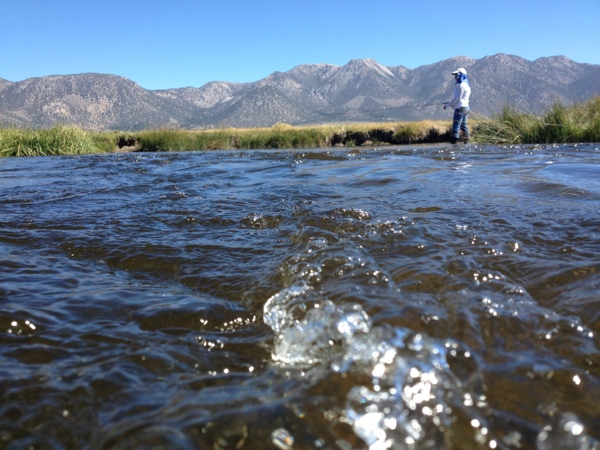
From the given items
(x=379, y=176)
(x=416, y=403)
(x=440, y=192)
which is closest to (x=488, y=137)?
(x=379, y=176)

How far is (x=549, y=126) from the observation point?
418 inches

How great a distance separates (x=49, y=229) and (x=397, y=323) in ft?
8.20

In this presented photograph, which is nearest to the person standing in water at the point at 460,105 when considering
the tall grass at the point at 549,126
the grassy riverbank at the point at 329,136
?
the grassy riverbank at the point at 329,136

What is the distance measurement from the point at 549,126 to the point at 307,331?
1176 centimetres

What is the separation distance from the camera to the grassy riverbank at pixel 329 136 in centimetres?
1068

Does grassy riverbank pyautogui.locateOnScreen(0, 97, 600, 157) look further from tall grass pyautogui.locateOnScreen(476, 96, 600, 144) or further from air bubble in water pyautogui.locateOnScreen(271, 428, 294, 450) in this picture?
air bubble in water pyautogui.locateOnScreen(271, 428, 294, 450)

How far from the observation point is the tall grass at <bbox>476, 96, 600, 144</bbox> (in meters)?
10.1

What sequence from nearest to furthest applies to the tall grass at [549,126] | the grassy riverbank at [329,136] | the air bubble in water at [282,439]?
the air bubble in water at [282,439] < the tall grass at [549,126] < the grassy riverbank at [329,136]

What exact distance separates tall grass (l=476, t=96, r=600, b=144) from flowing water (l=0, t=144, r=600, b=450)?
29.2 feet

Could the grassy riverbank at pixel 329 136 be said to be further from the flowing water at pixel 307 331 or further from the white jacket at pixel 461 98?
the flowing water at pixel 307 331

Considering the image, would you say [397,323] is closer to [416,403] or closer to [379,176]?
[416,403]

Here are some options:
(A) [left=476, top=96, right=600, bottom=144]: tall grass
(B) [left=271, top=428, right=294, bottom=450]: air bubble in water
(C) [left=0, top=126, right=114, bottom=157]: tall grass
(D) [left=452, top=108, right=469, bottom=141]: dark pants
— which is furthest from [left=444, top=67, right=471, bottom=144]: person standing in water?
(B) [left=271, top=428, right=294, bottom=450]: air bubble in water

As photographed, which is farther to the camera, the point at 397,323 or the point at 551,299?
the point at 551,299

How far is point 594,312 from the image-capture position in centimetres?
136
